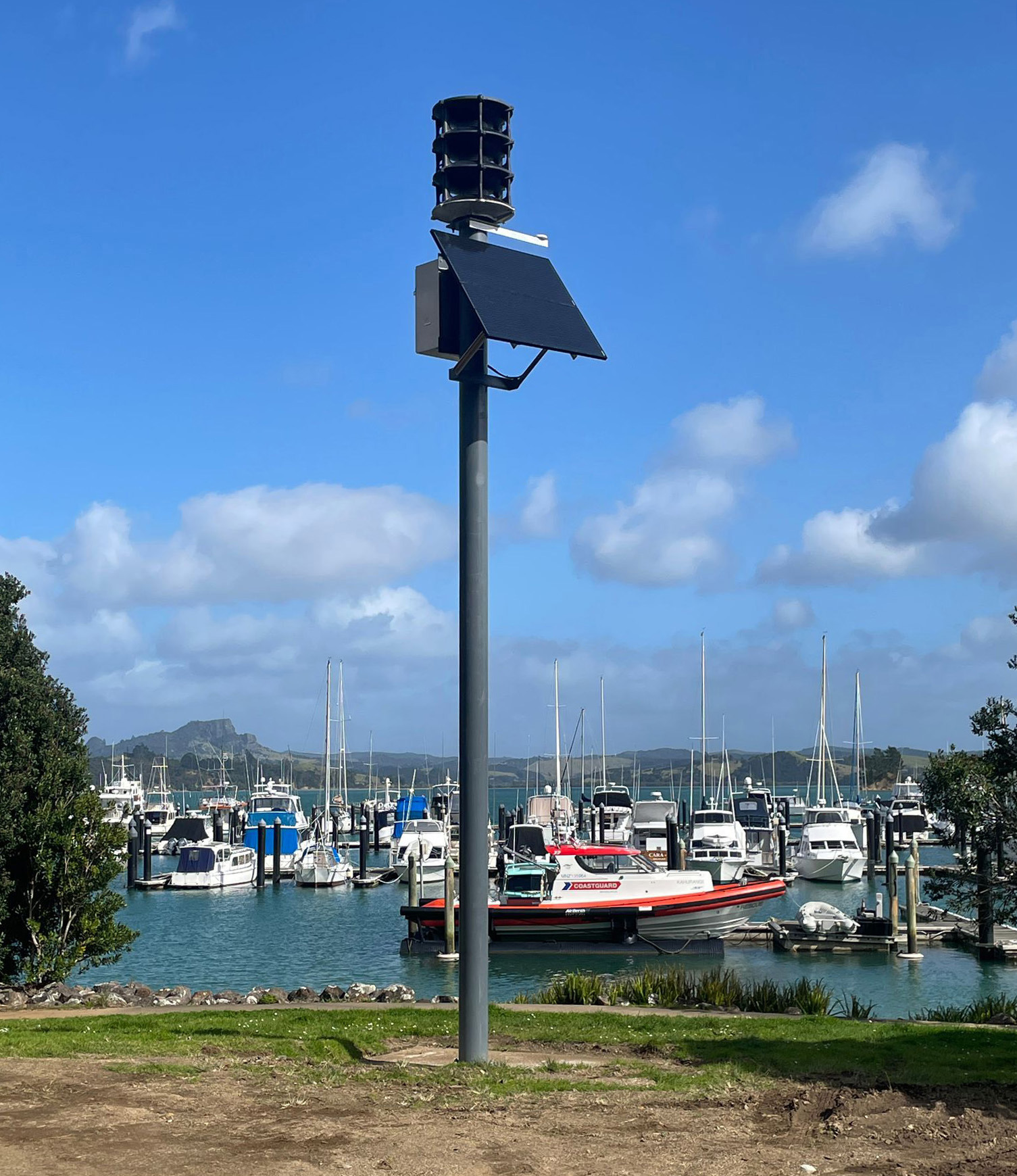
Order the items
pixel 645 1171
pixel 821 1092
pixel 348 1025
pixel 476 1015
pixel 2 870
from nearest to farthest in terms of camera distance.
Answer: pixel 645 1171
pixel 821 1092
pixel 476 1015
pixel 348 1025
pixel 2 870

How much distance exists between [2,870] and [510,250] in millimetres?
12682

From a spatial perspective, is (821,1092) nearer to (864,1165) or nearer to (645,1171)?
(864,1165)

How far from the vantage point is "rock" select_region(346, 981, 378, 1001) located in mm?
19188

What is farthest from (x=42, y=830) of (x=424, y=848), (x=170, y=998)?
(x=424, y=848)

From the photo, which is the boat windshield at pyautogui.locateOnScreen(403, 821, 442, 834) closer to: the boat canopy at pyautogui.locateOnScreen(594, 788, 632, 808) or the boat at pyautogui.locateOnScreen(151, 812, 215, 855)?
the boat at pyautogui.locateOnScreen(151, 812, 215, 855)

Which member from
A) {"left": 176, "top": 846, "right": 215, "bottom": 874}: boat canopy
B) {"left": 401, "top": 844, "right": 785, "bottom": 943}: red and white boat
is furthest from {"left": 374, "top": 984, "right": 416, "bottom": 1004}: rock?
{"left": 176, "top": 846, "right": 215, "bottom": 874}: boat canopy

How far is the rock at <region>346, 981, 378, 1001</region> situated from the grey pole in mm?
7781

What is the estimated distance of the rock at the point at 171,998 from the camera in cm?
1892

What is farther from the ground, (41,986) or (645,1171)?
(645,1171)

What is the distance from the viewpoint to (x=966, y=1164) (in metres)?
8.55

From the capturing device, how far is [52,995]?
19.5 metres

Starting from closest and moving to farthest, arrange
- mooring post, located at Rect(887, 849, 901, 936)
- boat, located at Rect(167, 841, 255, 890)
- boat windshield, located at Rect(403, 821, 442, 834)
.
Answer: mooring post, located at Rect(887, 849, 901, 936), boat, located at Rect(167, 841, 255, 890), boat windshield, located at Rect(403, 821, 442, 834)

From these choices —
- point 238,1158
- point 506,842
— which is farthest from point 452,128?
point 506,842

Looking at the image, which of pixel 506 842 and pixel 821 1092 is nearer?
pixel 821 1092
